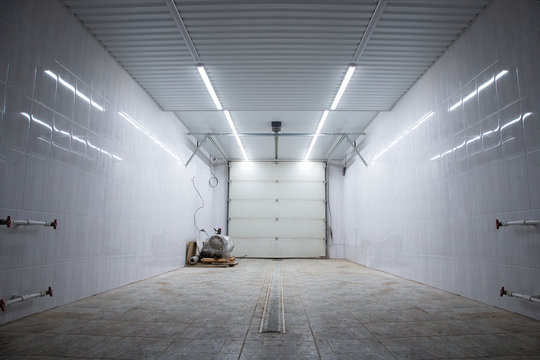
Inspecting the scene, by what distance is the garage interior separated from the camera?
10.9 feet

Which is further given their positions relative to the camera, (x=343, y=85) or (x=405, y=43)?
(x=343, y=85)

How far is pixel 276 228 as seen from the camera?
1368 cm

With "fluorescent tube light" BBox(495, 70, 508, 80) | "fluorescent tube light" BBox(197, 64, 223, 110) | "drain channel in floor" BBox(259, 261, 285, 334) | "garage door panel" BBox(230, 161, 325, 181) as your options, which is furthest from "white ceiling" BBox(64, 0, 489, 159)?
"garage door panel" BBox(230, 161, 325, 181)

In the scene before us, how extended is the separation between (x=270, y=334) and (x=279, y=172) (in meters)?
11.1

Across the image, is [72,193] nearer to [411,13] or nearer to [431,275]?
[411,13]

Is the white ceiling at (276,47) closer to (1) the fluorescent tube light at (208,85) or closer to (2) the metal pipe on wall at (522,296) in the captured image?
(1) the fluorescent tube light at (208,85)

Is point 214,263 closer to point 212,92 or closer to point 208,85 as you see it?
point 212,92

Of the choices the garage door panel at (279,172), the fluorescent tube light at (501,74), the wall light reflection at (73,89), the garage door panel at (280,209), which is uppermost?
the garage door panel at (279,172)

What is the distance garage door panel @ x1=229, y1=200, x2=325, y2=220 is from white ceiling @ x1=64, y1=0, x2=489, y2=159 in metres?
5.95

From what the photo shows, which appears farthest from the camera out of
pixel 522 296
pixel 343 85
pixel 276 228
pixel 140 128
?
pixel 276 228

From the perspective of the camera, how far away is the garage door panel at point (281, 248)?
1353 cm

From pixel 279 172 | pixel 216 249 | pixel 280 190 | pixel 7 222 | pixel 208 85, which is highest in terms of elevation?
pixel 208 85

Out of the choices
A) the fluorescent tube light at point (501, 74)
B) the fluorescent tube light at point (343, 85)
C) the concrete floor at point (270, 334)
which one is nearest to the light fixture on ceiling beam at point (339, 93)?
the fluorescent tube light at point (343, 85)

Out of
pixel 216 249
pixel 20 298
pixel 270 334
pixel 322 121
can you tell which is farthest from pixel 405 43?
pixel 216 249
